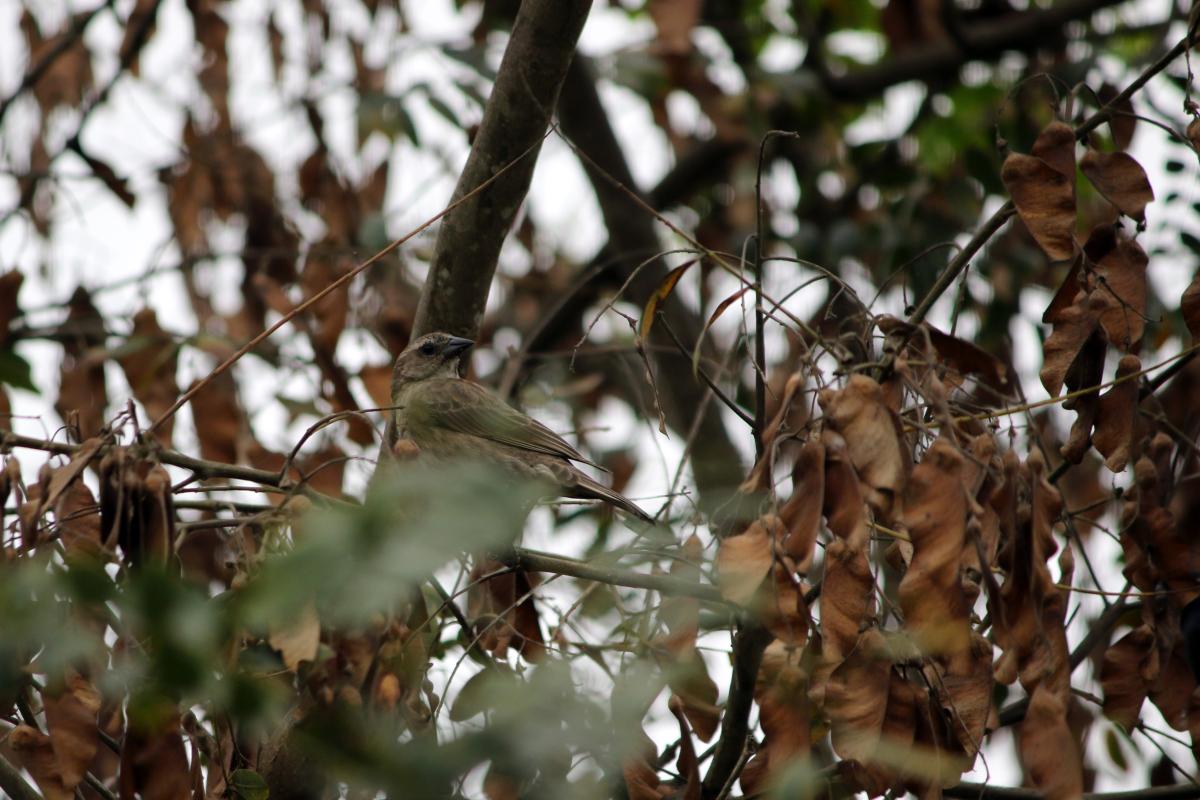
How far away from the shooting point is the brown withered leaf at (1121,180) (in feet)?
9.35

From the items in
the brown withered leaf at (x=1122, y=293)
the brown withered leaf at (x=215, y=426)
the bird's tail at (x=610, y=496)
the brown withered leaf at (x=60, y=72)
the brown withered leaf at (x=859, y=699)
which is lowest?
the brown withered leaf at (x=859, y=699)

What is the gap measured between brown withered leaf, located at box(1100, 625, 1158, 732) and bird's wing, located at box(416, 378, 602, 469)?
219 cm

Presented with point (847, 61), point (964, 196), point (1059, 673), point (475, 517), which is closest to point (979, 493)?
point (1059, 673)

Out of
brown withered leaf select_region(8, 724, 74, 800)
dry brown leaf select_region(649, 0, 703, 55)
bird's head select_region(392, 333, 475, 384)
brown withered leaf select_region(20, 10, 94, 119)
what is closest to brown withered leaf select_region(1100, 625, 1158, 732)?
bird's head select_region(392, 333, 475, 384)

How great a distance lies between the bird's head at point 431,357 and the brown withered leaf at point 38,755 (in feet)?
6.58

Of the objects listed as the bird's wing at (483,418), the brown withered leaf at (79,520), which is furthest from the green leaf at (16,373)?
the bird's wing at (483,418)

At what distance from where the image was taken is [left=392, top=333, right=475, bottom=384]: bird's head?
4.59 m

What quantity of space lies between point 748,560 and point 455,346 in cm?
253

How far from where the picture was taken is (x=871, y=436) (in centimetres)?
229

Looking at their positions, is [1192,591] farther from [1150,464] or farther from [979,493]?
[979,493]

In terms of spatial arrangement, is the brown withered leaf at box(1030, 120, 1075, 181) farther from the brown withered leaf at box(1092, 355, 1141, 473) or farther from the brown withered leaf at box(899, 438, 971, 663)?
the brown withered leaf at box(899, 438, 971, 663)

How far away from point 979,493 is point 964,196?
4.07 meters

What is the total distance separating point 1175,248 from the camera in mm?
5469

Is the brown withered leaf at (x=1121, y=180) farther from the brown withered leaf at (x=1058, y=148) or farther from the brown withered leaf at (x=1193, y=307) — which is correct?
the brown withered leaf at (x=1193, y=307)
